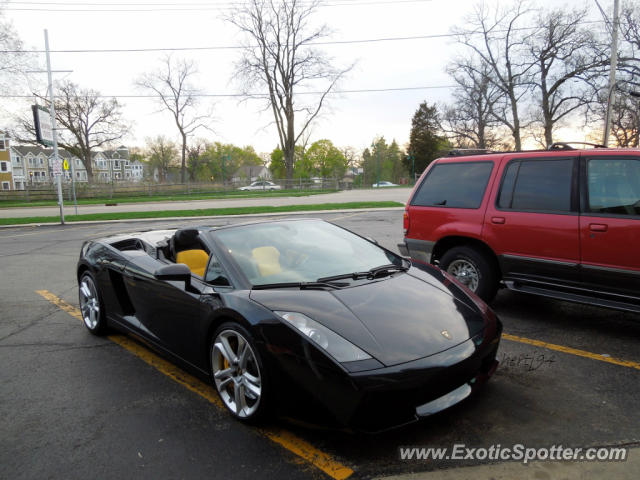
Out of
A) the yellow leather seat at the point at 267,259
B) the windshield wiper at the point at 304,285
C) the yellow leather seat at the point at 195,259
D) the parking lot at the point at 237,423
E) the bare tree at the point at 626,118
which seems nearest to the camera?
the parking lot at the point at 237,423

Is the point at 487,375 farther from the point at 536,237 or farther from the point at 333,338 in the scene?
the point at 536,237

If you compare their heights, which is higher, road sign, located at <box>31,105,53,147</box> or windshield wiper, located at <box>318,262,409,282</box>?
road sign, located at <box>31,105,53,147</box>

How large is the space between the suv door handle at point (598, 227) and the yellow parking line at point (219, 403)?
10.3 ft

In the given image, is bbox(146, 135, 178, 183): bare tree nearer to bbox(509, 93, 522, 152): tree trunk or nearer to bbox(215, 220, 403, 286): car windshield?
bbox(509, 93, 522, 152): tree trunk

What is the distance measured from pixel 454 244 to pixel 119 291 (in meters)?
3.68

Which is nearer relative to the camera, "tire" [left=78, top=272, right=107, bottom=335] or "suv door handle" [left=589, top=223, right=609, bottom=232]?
"suv door handle" [left=589, top=223, right=609, bottom=232]

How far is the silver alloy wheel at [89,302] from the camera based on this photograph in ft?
14.7

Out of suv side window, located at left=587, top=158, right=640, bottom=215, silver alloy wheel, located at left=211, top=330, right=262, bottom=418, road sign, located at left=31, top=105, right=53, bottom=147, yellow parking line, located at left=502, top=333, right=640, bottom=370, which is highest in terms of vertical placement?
road sign, located at left=31, top=105, right=53, bottom=147

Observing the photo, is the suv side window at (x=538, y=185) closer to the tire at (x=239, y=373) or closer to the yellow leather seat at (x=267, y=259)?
the yellow leather seat at (x=267, y=259)

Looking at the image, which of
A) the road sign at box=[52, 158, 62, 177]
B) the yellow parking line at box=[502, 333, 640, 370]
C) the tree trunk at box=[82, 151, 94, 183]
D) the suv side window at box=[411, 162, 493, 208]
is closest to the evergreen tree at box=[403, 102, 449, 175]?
the tree trunk at box=[82, 151, 94, 183]

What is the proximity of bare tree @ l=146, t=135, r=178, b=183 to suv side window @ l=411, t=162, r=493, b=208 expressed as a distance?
269ft

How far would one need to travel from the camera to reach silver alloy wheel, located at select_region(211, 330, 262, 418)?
2662mm

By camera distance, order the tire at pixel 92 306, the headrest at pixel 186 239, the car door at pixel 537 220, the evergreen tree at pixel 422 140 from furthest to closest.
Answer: the evergreen tree at pixel 422 140 < the tire at pixel 92 306 < the car door at pixel 537 220 < the headrest at pixel 186 239

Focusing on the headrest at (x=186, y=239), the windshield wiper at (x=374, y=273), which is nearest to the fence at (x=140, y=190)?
the headrest at (x=186, y=239)
